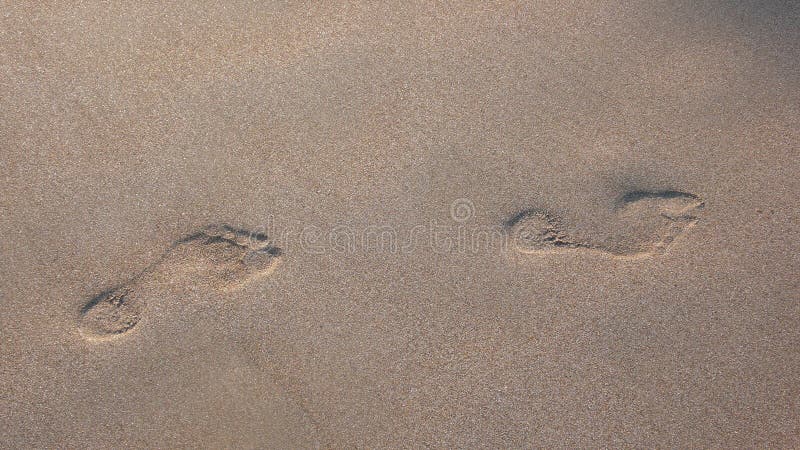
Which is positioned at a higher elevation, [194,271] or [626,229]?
[626,229]

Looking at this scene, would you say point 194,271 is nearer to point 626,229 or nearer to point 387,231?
point 387,231

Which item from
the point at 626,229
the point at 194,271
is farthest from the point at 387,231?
the point at 626,229

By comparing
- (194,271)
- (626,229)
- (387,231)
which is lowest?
(194,271)

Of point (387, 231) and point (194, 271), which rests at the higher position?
point (387, 231)

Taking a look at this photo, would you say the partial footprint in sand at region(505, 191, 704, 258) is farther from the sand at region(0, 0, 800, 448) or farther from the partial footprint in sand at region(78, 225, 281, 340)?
the partial footprint in sand at region(78, 225, 281, 340)

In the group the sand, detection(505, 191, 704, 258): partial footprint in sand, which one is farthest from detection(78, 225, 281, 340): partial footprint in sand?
detection(505, 191, 704, 258): partial footprint in sand
